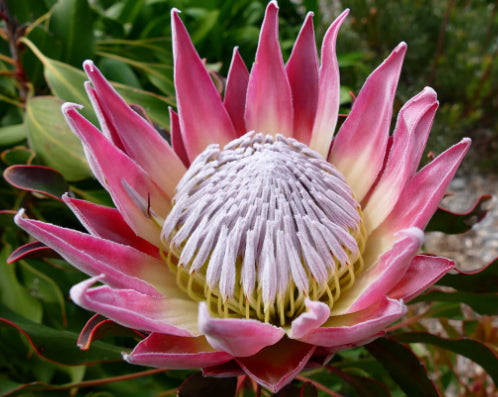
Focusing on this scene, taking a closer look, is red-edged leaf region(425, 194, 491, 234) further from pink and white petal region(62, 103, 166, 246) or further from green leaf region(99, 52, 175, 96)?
green leaf region(99, 52, 175, 96)

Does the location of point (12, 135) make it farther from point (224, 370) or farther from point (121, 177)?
point (224, 370)

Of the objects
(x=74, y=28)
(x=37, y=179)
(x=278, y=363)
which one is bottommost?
(x=278, y=363)

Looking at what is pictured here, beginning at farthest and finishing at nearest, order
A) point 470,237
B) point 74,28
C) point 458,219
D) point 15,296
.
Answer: point 470,237 → point 74,28 → point 15,296 → point 458,219

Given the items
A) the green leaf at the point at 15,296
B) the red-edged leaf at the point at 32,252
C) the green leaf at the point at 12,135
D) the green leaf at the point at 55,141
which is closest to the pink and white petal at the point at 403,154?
the red-edged leaf at the point at 32,252

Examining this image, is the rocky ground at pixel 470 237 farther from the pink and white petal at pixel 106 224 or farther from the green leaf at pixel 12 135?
the pink and white petal at pixel 106 224

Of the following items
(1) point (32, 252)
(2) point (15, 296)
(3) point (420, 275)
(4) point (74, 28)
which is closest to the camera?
(3) point (420, 275)

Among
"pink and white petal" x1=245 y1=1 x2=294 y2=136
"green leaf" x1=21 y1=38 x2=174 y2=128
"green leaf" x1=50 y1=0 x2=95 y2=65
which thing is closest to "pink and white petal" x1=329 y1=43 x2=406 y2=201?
"pink and white petal" x1=245 y1=1 x2=294 y2=136

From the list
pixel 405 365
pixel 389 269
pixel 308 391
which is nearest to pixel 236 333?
pixel 389 269

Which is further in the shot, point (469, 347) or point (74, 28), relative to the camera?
point (74, 28)
